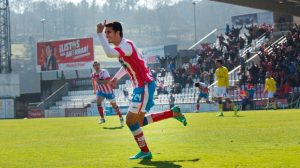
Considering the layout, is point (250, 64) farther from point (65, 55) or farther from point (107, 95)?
point (65, 55)

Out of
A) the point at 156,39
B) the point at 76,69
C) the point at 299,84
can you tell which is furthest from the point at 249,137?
the point at 156,39

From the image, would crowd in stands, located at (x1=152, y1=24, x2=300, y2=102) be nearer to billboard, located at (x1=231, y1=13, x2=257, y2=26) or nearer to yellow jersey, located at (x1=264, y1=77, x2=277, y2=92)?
yellow jersey, located at (x1=264, y1=77, x2=277, y2=92)

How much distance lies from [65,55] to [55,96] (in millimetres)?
5540

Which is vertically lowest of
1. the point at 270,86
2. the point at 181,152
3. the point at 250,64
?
the point at 181,152

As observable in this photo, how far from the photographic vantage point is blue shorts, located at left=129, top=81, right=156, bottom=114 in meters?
9.62

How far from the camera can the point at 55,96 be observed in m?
59.2

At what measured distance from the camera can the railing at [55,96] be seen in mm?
57206

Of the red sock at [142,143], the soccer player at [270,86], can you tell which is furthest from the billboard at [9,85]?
the red sock at [142,143]

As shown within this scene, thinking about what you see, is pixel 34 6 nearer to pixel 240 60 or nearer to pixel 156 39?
pixel 156 39

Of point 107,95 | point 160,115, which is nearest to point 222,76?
point 107,95

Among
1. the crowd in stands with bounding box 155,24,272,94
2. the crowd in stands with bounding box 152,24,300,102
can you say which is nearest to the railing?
the crowd in stands with bounding box 152,24,300,102

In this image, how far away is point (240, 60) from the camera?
4356 centimetres

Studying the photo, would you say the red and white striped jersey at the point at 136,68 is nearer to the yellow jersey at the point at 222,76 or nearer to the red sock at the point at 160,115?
the red sock at the point at 160,115

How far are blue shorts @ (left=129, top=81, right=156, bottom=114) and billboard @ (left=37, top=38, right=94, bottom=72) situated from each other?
171ft
